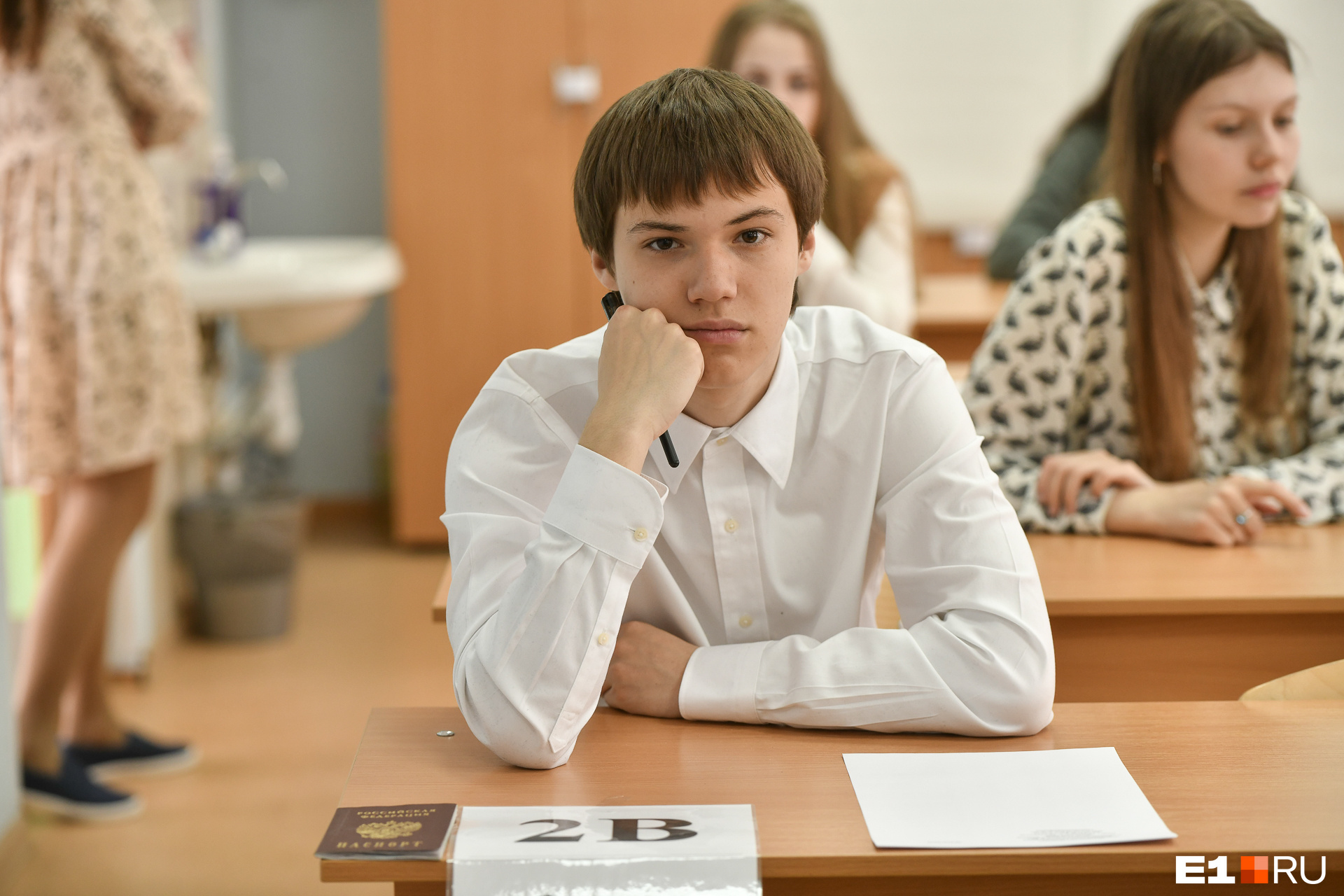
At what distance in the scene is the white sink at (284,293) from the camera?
10.5 ft

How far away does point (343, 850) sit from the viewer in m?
0.88

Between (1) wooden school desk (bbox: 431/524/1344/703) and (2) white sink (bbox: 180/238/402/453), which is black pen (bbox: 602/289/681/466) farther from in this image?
(2) white sink (bbox: 180/238/402/453)

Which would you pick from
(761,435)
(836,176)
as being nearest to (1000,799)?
(761,435)

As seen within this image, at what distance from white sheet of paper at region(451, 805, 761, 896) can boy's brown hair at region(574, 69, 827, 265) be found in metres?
0.54

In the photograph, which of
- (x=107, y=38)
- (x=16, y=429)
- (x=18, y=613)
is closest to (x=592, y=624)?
(x=16, y=429)

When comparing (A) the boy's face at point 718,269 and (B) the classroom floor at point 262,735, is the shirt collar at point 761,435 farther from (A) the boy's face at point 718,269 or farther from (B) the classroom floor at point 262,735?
(B) the classroom floor at point 262,735

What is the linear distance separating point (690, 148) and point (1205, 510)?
91 centimetres

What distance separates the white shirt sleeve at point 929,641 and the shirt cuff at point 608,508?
14cm

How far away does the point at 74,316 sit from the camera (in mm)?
2498

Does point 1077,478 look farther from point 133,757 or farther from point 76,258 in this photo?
point 133,757

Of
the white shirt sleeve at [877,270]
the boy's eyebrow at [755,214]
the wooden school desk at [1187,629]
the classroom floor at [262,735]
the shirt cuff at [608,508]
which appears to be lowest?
the classroom floor at [262,735]

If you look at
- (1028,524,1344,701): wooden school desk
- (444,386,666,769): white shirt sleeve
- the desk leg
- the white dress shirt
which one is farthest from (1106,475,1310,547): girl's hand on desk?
the desk leg

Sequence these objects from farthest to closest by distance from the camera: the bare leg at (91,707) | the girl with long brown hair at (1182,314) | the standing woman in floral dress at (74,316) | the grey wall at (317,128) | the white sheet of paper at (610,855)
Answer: the grey wall at (317,128) → the bare leg at (91,707) → the standing woman in floral dress at (74,316) → the girl with long brown hair at (1182,314) → the white sheet of paper at (610,855)

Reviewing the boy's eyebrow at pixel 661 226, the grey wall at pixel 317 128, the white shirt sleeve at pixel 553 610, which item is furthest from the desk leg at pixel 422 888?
the grey wall at pixel 317 128
